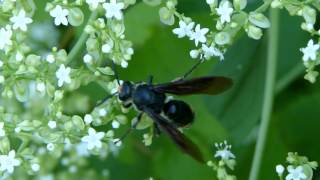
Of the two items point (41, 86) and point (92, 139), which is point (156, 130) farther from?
point (41, 86)

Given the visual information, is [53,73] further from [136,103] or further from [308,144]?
[308,144]

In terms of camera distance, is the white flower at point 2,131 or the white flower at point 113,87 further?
the white flower at point 113,87

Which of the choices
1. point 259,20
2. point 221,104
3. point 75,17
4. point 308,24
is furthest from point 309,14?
point 221,104

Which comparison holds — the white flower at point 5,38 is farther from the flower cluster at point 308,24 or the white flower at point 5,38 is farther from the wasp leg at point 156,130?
the flower cluster at point 308,24

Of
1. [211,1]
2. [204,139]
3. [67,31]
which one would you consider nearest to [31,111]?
[67,31]

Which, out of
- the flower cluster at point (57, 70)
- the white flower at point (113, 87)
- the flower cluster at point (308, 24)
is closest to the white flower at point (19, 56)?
the flower cluster at point (57, 70)

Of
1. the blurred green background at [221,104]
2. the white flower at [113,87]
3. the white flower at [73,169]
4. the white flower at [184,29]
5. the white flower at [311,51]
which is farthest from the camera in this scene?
the white flower at [73,169]

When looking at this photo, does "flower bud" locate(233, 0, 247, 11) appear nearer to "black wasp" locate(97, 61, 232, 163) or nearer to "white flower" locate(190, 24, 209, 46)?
Answer: "white flower" locate(190, 24, 209, 46)
